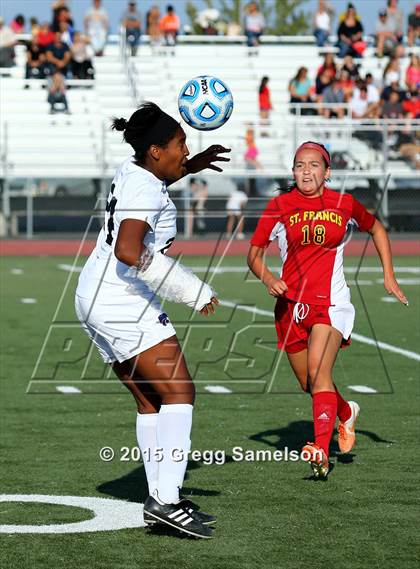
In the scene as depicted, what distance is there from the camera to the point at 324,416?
7.16 metres

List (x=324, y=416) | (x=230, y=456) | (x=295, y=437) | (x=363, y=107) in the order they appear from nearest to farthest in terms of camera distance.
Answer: (x=324, y=416) < (x=230, y=456) < (x=295, y=437) < (x=363, y=107)

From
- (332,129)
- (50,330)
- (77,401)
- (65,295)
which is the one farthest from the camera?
(332,129)

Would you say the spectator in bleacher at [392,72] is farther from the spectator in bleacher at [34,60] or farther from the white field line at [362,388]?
the white field line at [362,388]

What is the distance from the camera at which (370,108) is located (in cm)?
2962

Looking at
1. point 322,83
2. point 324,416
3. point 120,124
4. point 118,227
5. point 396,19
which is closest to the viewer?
point 118,227

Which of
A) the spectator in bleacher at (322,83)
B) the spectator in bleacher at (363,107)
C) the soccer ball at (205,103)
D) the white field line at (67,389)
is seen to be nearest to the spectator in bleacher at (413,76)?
the spectator in bleacher at (363,107)

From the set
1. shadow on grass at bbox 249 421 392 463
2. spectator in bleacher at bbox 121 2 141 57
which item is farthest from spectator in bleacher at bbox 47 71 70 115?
shadow on grass at bbox 249 421 392 463

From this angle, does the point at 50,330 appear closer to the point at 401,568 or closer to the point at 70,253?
the point at 401,568

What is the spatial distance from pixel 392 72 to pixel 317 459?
25005 millimetres

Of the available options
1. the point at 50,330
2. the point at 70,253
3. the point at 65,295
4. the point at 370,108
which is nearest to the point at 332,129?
the point at 370,108

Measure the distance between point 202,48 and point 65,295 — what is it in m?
17.8

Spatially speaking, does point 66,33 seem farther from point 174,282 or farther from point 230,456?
point 174,282

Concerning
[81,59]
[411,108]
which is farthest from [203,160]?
[81,59]

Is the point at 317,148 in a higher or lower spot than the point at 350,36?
higher
